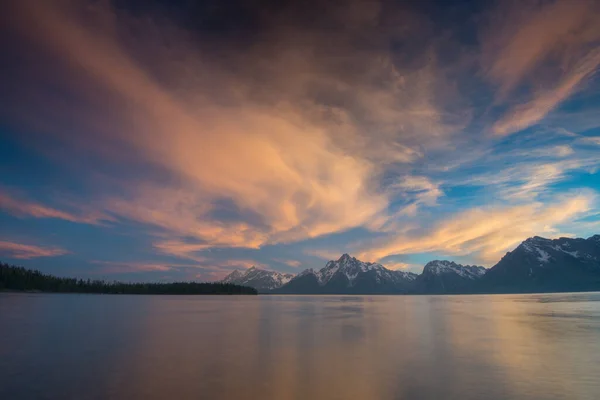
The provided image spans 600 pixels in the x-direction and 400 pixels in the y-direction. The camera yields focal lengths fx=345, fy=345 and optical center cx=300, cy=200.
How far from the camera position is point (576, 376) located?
A: 24.2 m

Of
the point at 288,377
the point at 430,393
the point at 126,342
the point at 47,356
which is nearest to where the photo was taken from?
the point at 430,393

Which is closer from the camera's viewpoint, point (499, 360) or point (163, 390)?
point (163, 390)

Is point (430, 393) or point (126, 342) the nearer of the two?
point (430, 393)

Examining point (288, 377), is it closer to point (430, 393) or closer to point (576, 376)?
point (430, 393)

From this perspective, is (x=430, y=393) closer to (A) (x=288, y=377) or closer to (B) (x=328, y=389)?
(B) (x=328, y=389)

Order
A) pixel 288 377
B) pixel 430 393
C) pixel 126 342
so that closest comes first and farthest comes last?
pixel 430 393 → pixel 288 377 → pixel 126 342

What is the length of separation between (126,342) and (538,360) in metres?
39.5

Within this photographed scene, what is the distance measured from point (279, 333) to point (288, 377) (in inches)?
934

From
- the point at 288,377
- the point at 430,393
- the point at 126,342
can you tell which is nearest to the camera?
the point at 430,393

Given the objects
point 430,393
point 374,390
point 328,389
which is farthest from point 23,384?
point 430,393

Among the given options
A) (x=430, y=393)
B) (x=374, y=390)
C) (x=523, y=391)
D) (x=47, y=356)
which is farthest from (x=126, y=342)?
(x=523, y=391)

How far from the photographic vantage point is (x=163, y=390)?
19.8 metres

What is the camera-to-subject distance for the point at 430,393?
64.7 ft

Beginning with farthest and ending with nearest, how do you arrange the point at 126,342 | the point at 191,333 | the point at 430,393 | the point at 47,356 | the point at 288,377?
the point at 191,333 < the point at 126,342 < the point at 47,356 < the point at 288,377 < the point at 430,393
